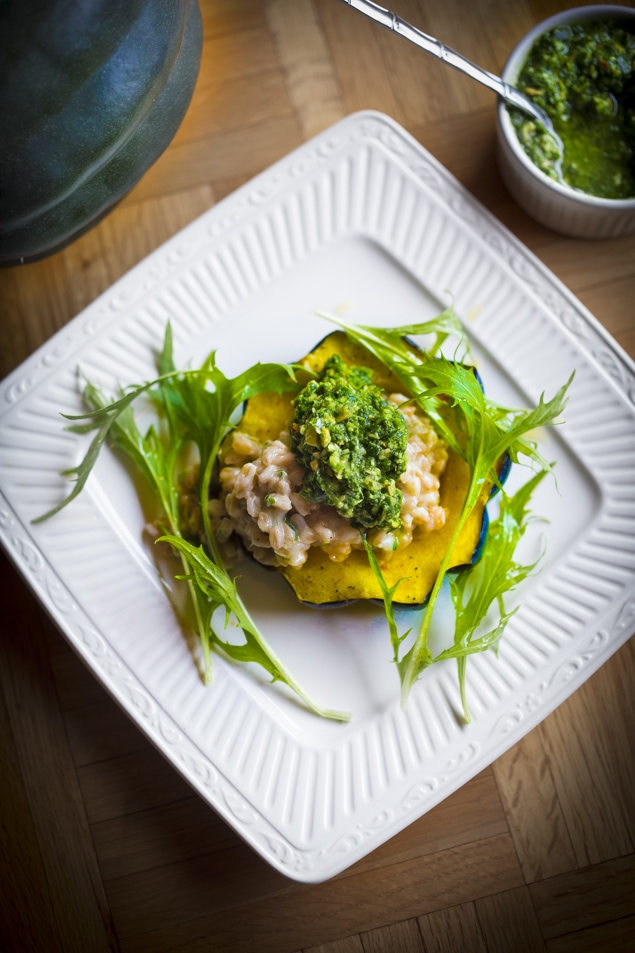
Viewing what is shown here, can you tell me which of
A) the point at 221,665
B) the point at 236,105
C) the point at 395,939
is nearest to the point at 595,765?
the point at 395,939

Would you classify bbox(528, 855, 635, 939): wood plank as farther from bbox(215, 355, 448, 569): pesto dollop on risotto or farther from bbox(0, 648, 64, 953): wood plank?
bbox(0, 648, 64, 953): wood plank

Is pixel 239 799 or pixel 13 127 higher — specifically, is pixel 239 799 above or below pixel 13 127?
below

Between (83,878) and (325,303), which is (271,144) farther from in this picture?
(83,878)

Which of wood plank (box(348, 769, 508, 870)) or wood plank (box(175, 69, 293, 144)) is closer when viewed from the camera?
wood plank (box(348, 769, 508, 870))

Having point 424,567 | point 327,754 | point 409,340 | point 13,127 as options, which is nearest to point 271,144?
point 409,340

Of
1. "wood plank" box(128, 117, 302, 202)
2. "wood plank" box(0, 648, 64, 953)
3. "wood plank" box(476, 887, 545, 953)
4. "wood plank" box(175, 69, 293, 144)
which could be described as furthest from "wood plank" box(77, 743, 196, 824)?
"wood plank" box(175, 69, 293, 144)

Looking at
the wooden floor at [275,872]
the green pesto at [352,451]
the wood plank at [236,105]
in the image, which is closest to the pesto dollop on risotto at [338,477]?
the green pesto at [352,451]
